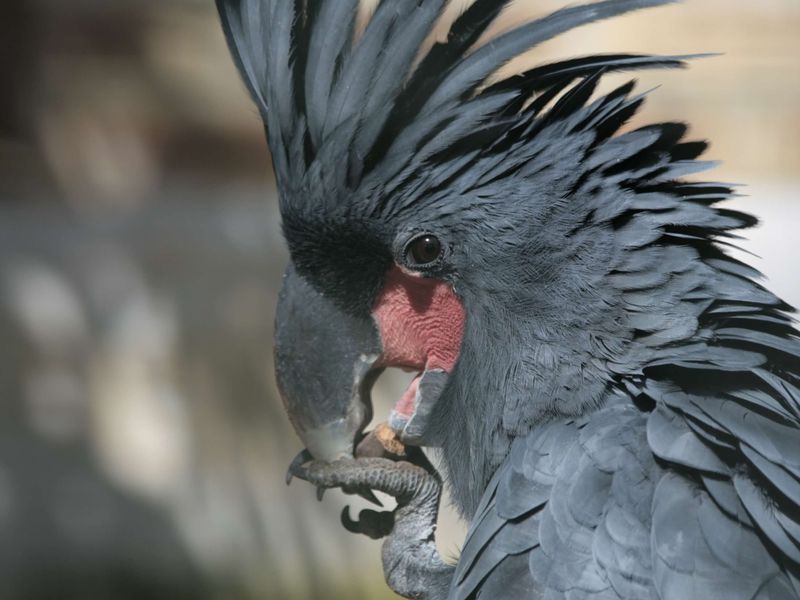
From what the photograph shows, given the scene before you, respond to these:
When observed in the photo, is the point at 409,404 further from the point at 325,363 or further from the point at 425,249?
the point at 425,249

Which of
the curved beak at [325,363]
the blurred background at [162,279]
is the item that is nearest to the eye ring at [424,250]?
the curved beak at [325,363]

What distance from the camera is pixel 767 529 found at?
156 cm

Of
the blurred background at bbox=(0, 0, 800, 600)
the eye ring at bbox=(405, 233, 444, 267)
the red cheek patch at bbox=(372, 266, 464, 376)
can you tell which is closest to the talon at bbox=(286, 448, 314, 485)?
the red cheek patch at bbox=(372, 266, 464, 376)

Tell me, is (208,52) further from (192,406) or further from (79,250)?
(192,406)

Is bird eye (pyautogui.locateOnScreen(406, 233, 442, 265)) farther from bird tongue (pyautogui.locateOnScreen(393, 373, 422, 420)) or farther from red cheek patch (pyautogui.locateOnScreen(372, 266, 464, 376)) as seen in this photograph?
bird tongue (pyautogui.locateOnScreen(393, 373, 422, 420))

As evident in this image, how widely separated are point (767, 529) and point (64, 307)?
3.76m

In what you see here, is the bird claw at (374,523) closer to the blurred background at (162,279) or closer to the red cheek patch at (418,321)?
the red cheek patch at (418,321)

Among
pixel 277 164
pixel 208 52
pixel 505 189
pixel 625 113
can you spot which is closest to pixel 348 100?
pixel 277 164

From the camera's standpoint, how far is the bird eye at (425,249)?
1.93 metres

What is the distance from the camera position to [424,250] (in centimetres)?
194

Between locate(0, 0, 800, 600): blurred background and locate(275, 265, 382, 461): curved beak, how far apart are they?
2.77 metres

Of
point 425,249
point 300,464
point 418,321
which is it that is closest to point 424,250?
point 425,249

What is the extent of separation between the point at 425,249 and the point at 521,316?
0.23 m

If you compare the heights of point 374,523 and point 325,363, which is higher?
point 325,363
